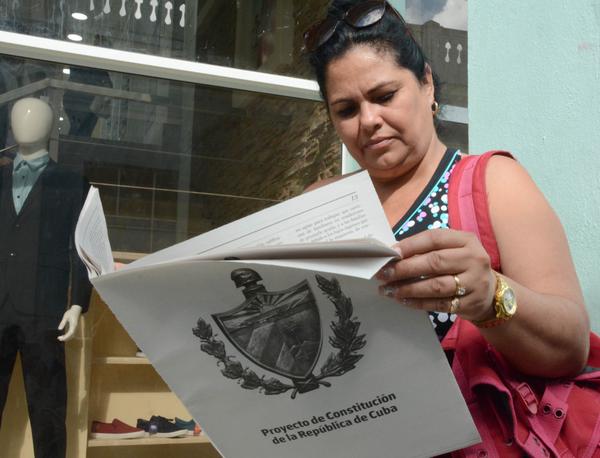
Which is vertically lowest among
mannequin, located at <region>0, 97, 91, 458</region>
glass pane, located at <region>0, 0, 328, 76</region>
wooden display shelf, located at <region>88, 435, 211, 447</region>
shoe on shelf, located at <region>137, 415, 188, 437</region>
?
wooden display shelf, located at <region>88, 435, 211, 447</region>

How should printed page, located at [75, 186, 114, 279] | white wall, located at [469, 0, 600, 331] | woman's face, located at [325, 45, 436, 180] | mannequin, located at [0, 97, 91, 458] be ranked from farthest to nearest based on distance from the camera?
mannequin, located at [0, 97, 91, 458]
white wall, located at [469, 0, 600, 331]
woman's face, located at [325, 45, 436, 180]
printed page, located at [75, 186, 114, 279]

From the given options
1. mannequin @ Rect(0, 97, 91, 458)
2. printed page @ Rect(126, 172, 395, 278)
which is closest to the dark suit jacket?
mannequin @ Rect(0, 97, 91, 458)

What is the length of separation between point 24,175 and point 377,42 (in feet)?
5.55

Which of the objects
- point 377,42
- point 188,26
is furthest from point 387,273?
point 188,26

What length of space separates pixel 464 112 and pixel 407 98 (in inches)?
47.1

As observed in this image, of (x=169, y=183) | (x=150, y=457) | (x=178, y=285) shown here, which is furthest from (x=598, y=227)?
(x=150, y=457)

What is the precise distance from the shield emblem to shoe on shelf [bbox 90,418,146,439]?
188cm

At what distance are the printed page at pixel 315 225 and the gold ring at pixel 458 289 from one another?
0.23 feet

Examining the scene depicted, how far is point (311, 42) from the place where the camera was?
105 cm

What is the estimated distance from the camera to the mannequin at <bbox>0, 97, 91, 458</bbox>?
2.21 metres

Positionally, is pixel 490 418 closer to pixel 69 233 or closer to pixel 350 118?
pixel 350 118

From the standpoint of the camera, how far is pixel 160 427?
2.52 m

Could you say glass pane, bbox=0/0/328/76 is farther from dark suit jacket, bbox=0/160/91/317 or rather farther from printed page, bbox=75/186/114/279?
printed page, bbox=75/186/114/279

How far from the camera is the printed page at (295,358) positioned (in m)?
0.68
